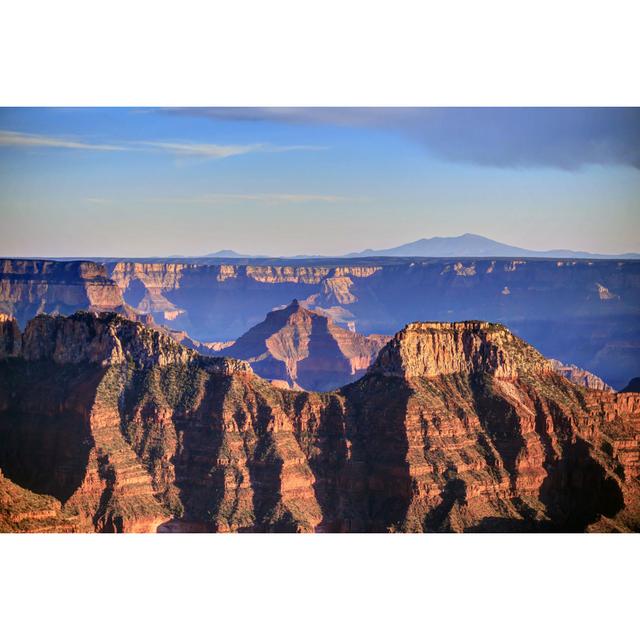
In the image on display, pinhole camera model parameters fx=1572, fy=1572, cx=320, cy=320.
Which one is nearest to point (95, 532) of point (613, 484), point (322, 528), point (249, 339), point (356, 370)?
point (322, 528)

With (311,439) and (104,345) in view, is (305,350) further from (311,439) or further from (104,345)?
(311,439)

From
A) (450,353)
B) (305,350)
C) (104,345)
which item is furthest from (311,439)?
(305,350)

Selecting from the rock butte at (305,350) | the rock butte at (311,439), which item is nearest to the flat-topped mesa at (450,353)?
the rock butte at (311,439)

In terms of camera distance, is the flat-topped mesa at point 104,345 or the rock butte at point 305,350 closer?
the flat-topped mesa at point 104,345

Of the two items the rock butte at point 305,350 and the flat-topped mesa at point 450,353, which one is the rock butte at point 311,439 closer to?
the flat-topped mesa at point 450,353

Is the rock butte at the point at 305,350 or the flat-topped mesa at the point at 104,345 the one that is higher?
the rock butte at the point at 305,350

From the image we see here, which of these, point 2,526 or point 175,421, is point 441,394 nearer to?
point 175,421

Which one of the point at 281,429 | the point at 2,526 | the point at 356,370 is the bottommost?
the point at 2,526
